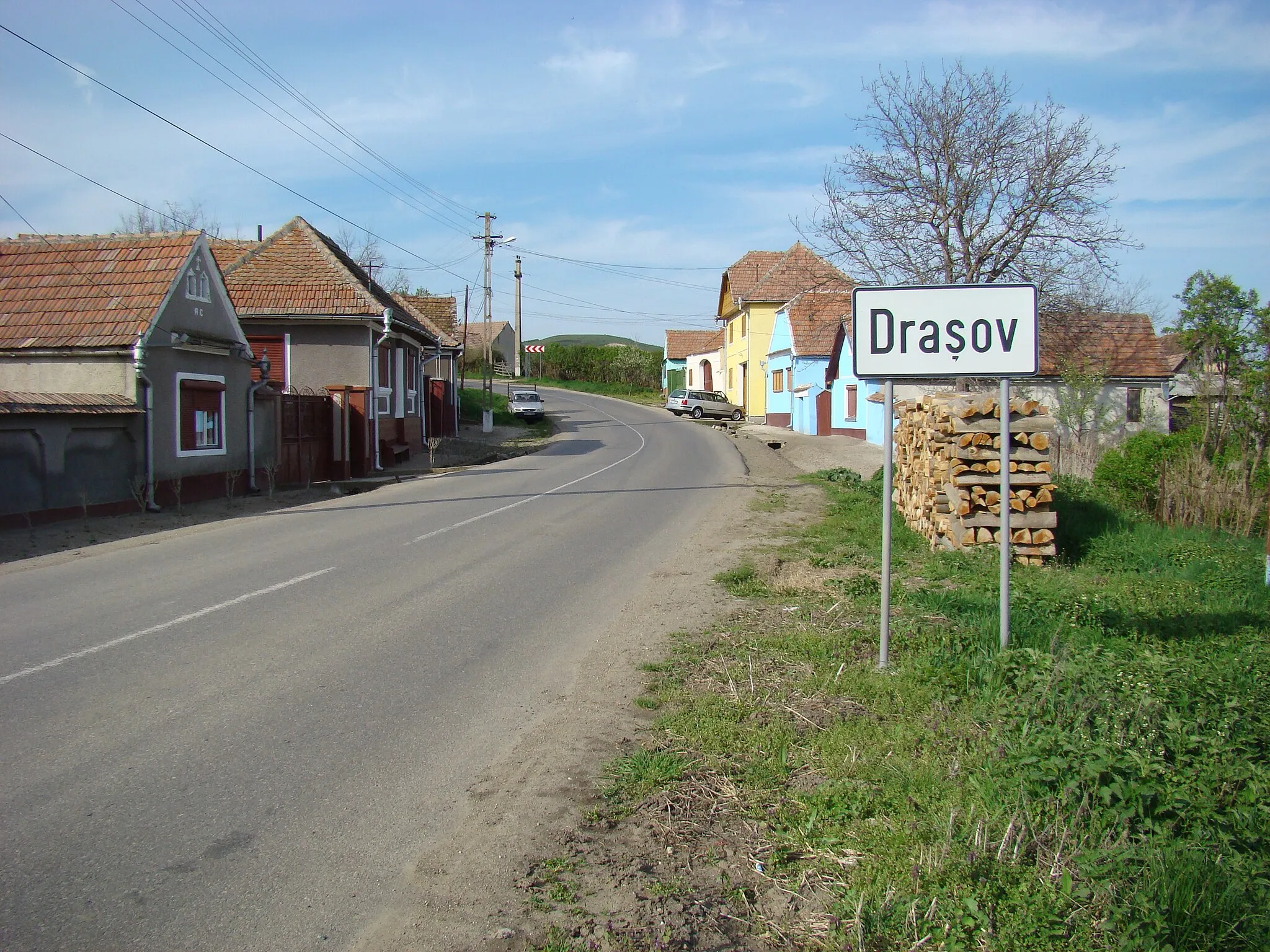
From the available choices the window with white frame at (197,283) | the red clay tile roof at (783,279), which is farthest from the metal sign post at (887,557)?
the red clay tile roof at (783,279)

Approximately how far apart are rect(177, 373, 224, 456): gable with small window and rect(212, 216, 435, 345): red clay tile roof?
643 cm

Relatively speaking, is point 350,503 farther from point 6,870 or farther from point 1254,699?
point 1254,699

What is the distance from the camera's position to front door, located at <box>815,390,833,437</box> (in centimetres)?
3596

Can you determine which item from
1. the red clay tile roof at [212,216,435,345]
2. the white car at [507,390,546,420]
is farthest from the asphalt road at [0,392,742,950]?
the white car at [507,390,546,420]

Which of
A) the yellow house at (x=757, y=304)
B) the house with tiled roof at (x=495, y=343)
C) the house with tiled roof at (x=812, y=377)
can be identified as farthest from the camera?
the house with tiled roof at (x=495, y=343)

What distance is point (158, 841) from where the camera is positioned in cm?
389

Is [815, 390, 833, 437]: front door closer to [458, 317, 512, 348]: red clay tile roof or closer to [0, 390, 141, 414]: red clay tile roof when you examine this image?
[0, 390, 141, 414]: red clay tile roof

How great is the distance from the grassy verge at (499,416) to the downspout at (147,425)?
24.1 meters

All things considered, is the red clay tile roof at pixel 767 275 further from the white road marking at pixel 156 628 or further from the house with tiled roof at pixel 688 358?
the white road marking at pixel 156 628

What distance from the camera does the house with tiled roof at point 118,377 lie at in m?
13.3

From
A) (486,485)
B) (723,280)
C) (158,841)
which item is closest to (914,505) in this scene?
(486,485)

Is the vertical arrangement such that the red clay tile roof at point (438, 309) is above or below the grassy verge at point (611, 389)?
above

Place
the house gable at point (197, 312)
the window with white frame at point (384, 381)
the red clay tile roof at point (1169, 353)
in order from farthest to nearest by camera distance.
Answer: the red clay tile roof at point (1169, 353) → the window with white frame at point (384, 381) → the house gable at point (197, 312)

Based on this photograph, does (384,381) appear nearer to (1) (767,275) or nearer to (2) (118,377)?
(2) (118,377)
